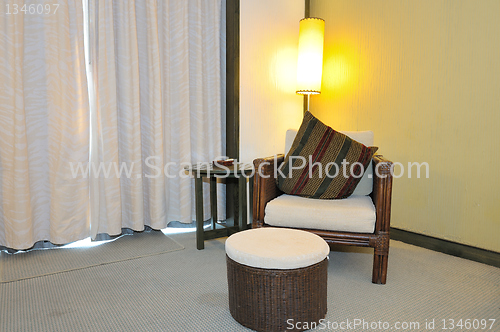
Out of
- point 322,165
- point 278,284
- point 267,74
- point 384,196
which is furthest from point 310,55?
point 278,284

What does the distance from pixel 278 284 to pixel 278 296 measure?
50mm

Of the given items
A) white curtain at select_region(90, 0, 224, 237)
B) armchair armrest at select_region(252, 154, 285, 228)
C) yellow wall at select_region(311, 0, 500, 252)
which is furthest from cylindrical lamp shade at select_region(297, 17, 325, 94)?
armchair armrest at select_region(252, 154, 285, 228)

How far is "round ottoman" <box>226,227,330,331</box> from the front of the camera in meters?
1.48

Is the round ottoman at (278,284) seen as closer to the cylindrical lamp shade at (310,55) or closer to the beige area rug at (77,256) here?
the beige area rug at (77,256)

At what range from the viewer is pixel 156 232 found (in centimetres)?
303

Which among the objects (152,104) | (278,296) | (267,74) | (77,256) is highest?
(267,74)

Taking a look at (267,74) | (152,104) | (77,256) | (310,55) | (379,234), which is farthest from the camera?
(267,74)

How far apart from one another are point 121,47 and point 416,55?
213 cm

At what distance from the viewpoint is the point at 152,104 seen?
2.91m

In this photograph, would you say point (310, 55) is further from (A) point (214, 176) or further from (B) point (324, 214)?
(B) point (324, 214)

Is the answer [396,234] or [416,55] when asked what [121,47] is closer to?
[416,55]

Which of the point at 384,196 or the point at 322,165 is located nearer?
the point at 384,196

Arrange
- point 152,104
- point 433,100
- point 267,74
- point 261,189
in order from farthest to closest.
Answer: point 267,74
point 152,104
point 433,100
point 261,189

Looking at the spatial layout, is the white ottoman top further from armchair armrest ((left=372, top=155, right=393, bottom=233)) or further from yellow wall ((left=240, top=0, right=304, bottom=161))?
yellow wall ((left=240, top=0, right=304, bottom=161))
